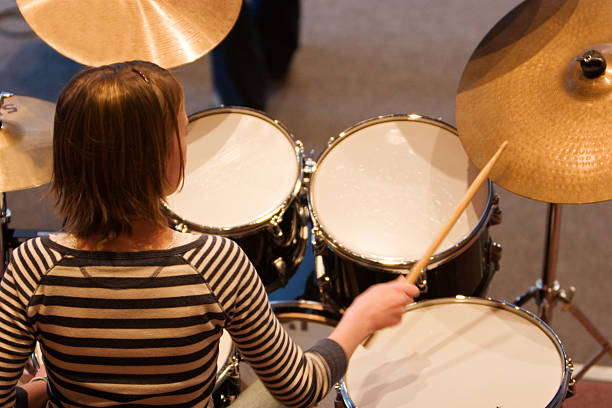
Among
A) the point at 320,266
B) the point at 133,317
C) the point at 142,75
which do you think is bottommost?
the point at 320,266

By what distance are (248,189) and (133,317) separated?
0.78 metres

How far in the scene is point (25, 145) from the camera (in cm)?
144

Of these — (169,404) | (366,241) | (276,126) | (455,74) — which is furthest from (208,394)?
(455,74)

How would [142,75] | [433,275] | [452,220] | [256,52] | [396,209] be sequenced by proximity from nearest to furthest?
[142,75] → [452,220] → [433,275] → [396,209] → [256,52]

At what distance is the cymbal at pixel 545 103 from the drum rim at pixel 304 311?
A: 478 mm

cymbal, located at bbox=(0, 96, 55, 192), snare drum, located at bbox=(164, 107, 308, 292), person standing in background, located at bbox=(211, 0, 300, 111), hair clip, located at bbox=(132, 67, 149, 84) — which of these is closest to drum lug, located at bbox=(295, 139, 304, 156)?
snare drum, located at bbox=(164, 107, 308, 292)

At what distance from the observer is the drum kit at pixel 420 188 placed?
124 cm

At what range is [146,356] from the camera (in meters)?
0.86

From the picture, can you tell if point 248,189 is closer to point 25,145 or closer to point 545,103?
point 25,145

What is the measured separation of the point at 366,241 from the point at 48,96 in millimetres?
1875

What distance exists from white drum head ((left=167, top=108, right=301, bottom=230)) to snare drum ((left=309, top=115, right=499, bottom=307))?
0.33 feet

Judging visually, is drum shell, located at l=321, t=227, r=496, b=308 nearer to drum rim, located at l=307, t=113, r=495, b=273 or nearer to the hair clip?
drum rim, located at l=307, t=113, r=495, b=273

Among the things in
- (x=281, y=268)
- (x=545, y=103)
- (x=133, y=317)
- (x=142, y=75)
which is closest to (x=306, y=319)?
(x=281, y=268)

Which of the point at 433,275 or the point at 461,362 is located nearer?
the point at 461,362
